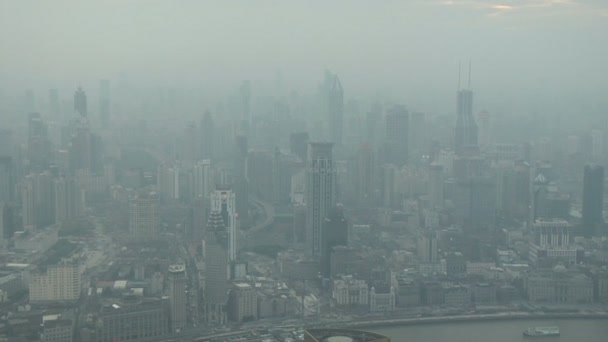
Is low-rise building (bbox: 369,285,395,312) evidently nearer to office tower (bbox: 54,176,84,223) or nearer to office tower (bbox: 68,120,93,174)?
office tower (bbox: 54,176,84,223)

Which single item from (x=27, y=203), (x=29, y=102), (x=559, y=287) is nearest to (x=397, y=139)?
(x=559, y=287)

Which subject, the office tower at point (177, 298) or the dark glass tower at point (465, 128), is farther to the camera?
the dark glass tower at point (465, 128)

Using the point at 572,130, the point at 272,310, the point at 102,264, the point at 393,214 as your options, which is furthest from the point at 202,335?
the point at 572,130

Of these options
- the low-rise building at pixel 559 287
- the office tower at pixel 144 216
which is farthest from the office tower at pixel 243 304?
the low-rise building at pixel 559 287

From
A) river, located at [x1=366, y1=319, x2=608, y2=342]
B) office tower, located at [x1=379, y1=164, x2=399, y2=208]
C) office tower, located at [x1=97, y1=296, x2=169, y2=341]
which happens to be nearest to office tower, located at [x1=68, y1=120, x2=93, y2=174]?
office tower, located at [x1=97, y1=296, x2=169, y2=341]

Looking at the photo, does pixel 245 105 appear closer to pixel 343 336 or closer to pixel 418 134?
pixel 418 134

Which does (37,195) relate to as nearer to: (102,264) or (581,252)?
(102,264)

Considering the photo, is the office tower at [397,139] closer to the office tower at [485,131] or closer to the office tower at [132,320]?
the office tower at [485,131]

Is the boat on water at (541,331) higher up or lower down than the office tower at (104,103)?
lower down
